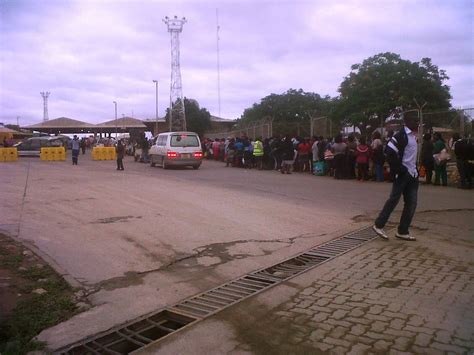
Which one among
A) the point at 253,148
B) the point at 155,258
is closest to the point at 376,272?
the point at 155,258

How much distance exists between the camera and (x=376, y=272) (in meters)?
5.58

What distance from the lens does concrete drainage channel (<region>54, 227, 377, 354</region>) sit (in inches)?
156

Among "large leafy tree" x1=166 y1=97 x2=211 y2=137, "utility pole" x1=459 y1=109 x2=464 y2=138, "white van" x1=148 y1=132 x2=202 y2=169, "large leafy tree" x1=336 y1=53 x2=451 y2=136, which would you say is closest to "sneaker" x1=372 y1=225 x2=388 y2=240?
"utility pole" x1=459 y1=109 x2=464 y2=138

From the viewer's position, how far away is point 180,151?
2266 centimetres

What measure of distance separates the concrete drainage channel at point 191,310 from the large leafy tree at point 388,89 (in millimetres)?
39400

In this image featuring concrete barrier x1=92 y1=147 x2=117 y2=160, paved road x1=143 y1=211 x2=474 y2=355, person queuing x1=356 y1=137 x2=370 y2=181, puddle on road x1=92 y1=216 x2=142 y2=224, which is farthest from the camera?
concrete barrier x1=92 y1=147 x2=117 y2=160

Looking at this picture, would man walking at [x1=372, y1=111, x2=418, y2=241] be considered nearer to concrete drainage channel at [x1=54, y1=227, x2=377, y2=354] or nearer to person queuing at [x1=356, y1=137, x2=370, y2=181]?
concrete drainage channel at [x1=54, y1=227, x2=377, y2=354]

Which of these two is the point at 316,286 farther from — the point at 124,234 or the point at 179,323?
the point at 124,234

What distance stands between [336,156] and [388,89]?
32.1 meters

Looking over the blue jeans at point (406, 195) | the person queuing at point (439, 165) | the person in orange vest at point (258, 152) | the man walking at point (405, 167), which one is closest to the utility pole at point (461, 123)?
the person queuing at point (439, 165)

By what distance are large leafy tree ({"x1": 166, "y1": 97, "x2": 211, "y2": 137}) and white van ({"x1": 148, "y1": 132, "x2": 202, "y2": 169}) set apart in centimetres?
3885

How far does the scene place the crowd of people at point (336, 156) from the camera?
1405 cm

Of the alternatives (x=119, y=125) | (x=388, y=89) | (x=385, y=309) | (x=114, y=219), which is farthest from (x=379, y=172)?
(x=119, y=125)

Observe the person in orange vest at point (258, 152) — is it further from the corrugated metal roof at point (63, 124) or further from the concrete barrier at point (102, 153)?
the corrugated metal roof at point (63, 124)
